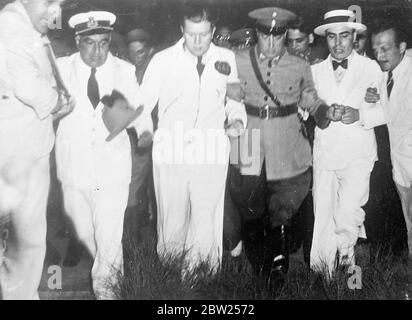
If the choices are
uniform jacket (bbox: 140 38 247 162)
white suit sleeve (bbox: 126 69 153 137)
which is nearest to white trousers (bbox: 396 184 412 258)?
uniform jacket (bbox: 140 38 247 162)

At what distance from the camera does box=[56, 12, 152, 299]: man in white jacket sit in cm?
460

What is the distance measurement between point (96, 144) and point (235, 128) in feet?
2.95

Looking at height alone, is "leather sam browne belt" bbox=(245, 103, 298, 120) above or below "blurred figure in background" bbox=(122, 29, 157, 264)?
Result: above

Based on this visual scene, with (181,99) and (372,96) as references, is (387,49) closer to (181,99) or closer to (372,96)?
(372,96)

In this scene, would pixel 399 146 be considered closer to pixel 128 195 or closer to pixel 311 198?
pixel 311 198

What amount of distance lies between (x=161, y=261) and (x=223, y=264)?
0.40 meters

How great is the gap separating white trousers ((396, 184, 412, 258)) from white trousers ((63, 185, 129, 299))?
5.93 ft

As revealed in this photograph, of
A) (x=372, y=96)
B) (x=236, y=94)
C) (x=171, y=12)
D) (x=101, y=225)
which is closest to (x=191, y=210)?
(x=101, y=225)

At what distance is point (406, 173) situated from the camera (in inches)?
187

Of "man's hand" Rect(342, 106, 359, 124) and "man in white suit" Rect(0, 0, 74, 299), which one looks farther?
"man's hand" Rect(342, 106, 359, 124)

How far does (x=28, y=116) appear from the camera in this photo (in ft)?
15.1

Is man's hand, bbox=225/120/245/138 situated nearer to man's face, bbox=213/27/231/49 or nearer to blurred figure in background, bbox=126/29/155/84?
man's face, bbox=213/27/231/49
